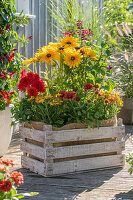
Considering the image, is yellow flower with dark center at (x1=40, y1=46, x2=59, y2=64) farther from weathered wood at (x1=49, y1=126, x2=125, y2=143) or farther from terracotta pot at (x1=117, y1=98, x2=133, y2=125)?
terracotta pot at (x1=117, y1=98, x2=133, y2=125)

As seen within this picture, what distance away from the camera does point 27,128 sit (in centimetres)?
287

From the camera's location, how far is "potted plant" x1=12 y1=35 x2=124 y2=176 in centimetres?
266

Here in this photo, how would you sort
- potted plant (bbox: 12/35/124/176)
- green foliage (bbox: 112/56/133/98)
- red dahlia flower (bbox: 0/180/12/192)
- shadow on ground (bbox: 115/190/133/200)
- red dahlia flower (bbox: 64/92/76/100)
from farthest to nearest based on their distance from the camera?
green foliage (bbox: 112/56/133/98), potted plant (bbox: 12/35/124/176), red dahlia flower (bbox: 64/92/76/100), shadow on ground (bbox: 115/190/133/200), red dahlia flower (bbox: 0/180/12/192)

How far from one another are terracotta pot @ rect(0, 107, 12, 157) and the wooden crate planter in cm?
22

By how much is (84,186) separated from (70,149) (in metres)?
0.36

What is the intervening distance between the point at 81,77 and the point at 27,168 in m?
0.86

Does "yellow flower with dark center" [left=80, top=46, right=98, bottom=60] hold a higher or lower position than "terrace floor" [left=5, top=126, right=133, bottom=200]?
higher

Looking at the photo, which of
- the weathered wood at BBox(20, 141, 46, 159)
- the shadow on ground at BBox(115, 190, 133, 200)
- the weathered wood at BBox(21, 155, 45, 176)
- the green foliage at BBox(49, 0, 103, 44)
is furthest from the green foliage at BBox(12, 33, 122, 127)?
the green foliage at BBox(49, 0, 103, 44)

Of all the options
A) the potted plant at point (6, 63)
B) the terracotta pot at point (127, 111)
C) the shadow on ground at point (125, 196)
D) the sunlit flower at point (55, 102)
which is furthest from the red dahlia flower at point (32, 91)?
the terracotta pot at point (127, 111)

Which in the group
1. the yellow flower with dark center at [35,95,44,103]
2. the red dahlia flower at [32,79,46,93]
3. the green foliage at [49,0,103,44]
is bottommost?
the yellow flower with dark center at [35,95,44,103]

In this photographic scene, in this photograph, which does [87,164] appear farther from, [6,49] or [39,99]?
[6,49]

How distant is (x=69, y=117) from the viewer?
281 cm

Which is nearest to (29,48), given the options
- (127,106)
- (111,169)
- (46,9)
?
(46,9)

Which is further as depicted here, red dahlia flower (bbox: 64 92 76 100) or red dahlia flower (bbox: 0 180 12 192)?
red dahlia flower (bbox: 64 92 76 100)
